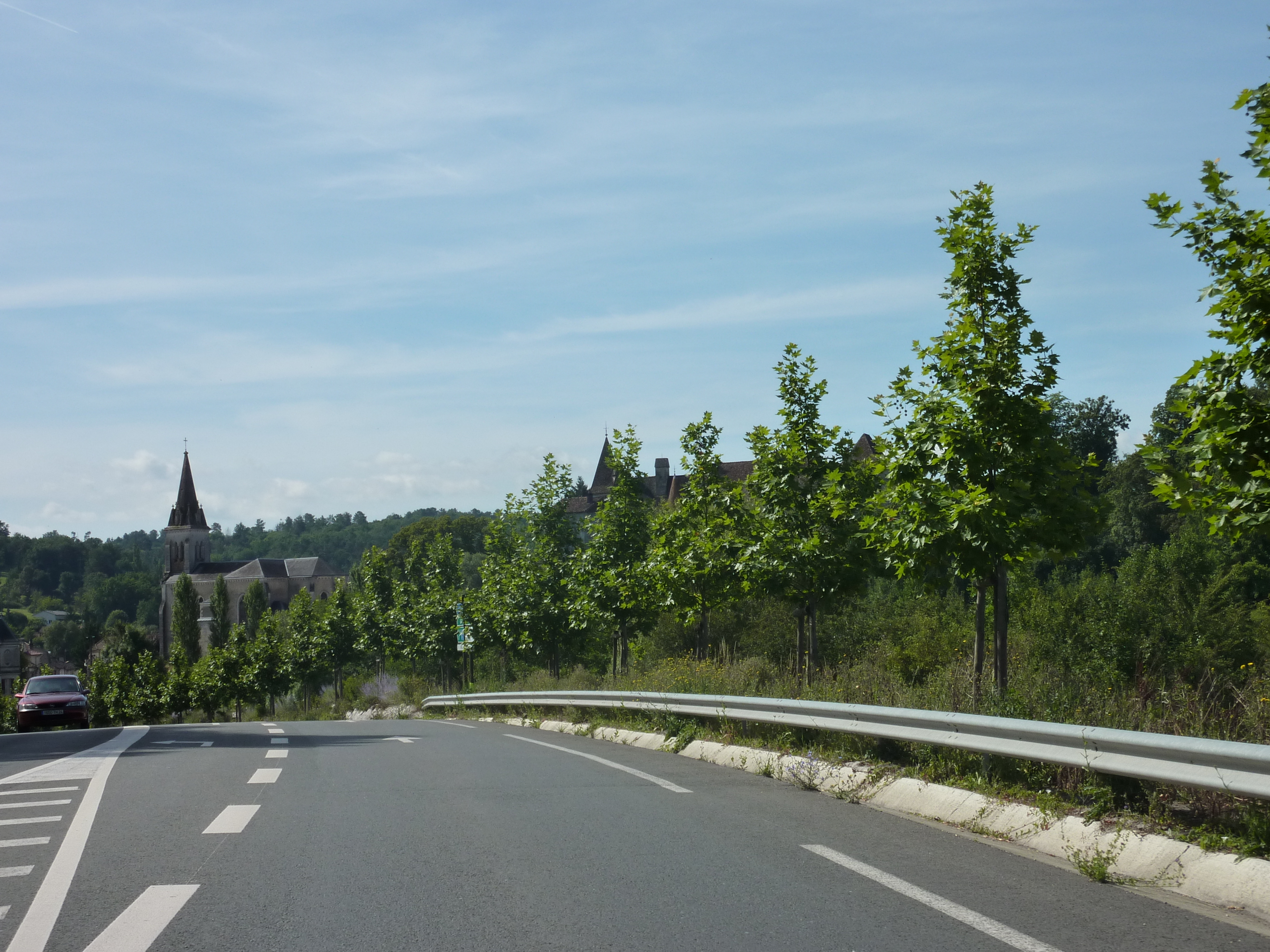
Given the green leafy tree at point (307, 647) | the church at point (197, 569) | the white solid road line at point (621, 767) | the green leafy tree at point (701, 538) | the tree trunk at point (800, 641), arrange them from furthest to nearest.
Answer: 1. the church at point (197, 569)
2. the green leafy tree at point (307, 647)
3. the green leafy tree at point (701, 538)
4. the tree trunk at point (800, 641)
5. the white solid road line at point (621, 767)

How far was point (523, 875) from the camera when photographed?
6.70 m

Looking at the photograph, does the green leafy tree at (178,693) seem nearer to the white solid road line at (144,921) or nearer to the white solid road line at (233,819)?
the white solid road line at (233,819)

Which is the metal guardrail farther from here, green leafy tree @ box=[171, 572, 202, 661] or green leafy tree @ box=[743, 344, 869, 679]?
green leafy tree @ box=[171, 572, 202, 661]

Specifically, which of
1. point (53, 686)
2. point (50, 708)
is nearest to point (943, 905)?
point (50, 708)

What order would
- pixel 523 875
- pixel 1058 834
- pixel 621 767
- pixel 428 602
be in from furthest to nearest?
1. pixel 428 602
2. pixel 621 767
3. pixel 1058 834
4. pixel 523 875

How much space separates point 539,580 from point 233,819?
3137cm

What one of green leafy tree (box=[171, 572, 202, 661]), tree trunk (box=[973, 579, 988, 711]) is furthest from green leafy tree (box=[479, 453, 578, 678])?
green leafy tree (box=[171, 572, 202, 661])

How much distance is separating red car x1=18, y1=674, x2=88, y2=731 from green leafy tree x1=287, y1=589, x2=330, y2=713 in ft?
108

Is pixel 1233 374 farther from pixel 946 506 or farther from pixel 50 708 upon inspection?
pixel 50 708

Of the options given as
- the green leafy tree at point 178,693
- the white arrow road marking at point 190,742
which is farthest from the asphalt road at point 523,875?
the green leafy tree at point 178,693

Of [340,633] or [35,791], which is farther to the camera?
[340,633]

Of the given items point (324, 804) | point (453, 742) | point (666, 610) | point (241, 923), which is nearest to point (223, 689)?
point (666, 610)

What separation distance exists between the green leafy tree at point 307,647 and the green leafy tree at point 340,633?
1.13ft

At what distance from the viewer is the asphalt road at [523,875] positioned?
5.31 metres
